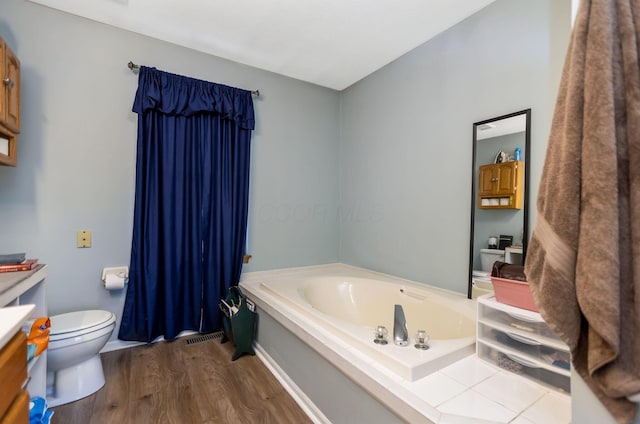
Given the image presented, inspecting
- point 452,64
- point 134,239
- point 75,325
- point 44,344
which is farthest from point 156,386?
point 452,64

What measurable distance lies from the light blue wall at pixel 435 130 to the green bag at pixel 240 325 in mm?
1225

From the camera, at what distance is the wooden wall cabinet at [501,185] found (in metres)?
1.73

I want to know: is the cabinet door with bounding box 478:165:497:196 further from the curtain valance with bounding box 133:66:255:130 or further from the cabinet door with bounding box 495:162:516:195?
the curtain valance with bounding box 133:66:255:130

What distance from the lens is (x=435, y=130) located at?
224cm

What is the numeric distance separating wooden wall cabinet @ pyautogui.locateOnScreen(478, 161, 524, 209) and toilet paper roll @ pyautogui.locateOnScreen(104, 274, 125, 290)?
8.33ft

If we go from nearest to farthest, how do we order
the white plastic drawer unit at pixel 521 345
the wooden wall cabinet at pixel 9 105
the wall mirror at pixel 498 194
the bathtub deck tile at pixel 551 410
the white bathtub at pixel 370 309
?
the bathtub deck tile at pixel 551 410 → the white plastic drawer unit at pixel 521 345 → the white bathtub at pixel 370 309 → the wooden wall cabinet at pixel 9 105 → the wall mirror at pixel 498 194

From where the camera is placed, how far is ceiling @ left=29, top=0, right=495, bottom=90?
6.35ft

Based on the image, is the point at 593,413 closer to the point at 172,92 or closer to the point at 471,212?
the point at 471,212

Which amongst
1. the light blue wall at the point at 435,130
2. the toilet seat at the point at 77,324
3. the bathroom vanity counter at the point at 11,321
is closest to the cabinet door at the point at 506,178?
the light blue wall at the point at 435,130

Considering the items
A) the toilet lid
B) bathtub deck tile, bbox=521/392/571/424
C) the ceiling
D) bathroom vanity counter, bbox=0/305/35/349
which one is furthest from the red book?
bathtub deck tile, bbox=521/392/571/424

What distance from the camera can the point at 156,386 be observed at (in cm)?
181

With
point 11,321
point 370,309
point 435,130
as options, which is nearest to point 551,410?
point 370,309

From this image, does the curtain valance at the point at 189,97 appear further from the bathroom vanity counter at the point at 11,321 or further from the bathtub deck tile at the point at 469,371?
the bathtub deck tile at the point at 469,371

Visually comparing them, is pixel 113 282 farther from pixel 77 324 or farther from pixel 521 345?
pixel 521 345
